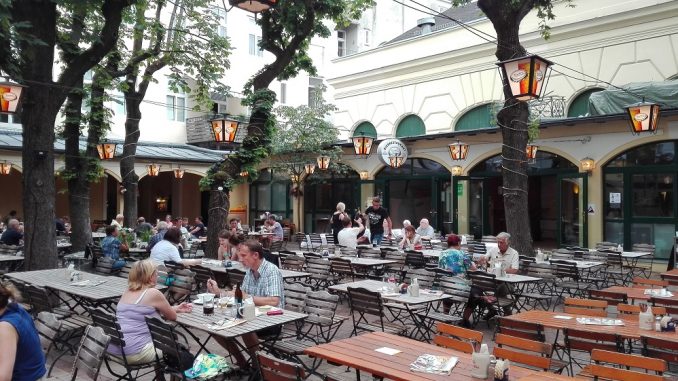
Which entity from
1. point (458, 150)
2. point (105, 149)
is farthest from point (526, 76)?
point (105, 149)

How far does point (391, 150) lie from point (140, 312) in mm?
14414

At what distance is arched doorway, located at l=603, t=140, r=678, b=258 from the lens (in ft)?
49.7

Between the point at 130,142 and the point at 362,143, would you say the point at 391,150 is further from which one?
the point at 130,142

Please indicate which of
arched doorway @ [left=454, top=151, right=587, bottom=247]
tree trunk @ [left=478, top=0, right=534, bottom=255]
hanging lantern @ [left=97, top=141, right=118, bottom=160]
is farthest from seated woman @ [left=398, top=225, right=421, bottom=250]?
hanging lantern @ [left=97, top=141, right=118, bottom=160]

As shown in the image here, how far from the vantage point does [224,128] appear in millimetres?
12406

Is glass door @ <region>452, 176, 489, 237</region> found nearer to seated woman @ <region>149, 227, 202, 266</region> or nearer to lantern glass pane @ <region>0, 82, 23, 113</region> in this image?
seated woman @ <region>149, 227, 202, 266</region>

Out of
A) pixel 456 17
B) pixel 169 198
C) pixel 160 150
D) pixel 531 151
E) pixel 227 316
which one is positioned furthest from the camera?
pixel 169 198

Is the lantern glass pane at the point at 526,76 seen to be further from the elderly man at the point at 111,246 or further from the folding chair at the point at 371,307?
the elderly man at the point at 111,246

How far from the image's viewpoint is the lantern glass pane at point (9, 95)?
9.23 metres

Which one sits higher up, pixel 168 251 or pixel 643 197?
pixel 643 197

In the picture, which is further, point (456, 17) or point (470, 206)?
point (456, 17)

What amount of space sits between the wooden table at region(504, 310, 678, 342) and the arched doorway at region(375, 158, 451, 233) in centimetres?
1412

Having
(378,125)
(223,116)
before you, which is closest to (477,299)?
(223,116)

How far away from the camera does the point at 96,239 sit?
58.7 ft
